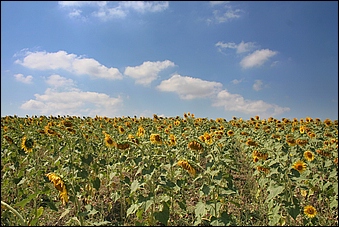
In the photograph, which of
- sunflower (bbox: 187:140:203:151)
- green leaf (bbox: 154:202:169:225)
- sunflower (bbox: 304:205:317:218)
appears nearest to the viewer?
green leaf (bbox: 154:202:169:225)

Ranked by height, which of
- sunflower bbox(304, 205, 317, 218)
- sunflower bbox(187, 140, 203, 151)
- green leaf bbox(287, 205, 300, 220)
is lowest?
sunflower bbox(304, 205, 317, 218)

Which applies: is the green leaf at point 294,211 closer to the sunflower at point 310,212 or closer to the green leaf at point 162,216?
the sunflower at point 310,212

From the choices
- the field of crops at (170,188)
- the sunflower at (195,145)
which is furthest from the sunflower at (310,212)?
the sunflower at (195,145)

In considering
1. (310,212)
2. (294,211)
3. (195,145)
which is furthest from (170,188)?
(310,212)

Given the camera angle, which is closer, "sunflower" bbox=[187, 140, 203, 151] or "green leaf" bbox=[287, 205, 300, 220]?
"green leaf" bbox=[287, 205, 300, 220]

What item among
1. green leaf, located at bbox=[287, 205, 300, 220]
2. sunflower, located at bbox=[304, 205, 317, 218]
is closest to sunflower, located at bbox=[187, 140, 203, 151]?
green leaf, located at bbox=[287, 205, 300, 220]

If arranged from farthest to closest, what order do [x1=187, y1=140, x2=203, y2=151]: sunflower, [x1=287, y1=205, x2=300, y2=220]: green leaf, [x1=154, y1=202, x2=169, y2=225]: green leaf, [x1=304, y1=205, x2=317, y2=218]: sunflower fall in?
1. [x1=304, y1=205, x2=317, y2=218]: sunflower
2. [x1=187, y1=140, x2=203, y2=151]: sunflower
3. [x1=287, y1=205, x2=300, y2=220]: green leaf
4. [x1=154, y1=202, x2=169, y2=225]: green leaf

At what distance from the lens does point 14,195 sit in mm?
4953

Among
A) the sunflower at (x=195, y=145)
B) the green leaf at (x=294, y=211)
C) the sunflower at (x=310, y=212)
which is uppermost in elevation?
the sunflower at (x=195, y=145)

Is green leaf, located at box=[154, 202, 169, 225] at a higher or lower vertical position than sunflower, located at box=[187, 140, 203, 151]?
lower

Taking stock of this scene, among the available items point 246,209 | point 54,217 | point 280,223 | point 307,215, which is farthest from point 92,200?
point 307,215

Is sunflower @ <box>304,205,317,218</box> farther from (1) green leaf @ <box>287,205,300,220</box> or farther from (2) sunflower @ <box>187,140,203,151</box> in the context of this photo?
(2) sunflower @ <box>187,140,203,151</box>

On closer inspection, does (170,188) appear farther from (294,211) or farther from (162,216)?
(294,211)

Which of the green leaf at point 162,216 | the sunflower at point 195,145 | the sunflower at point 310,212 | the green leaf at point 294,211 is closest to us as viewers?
the green leaf at point 162,216
